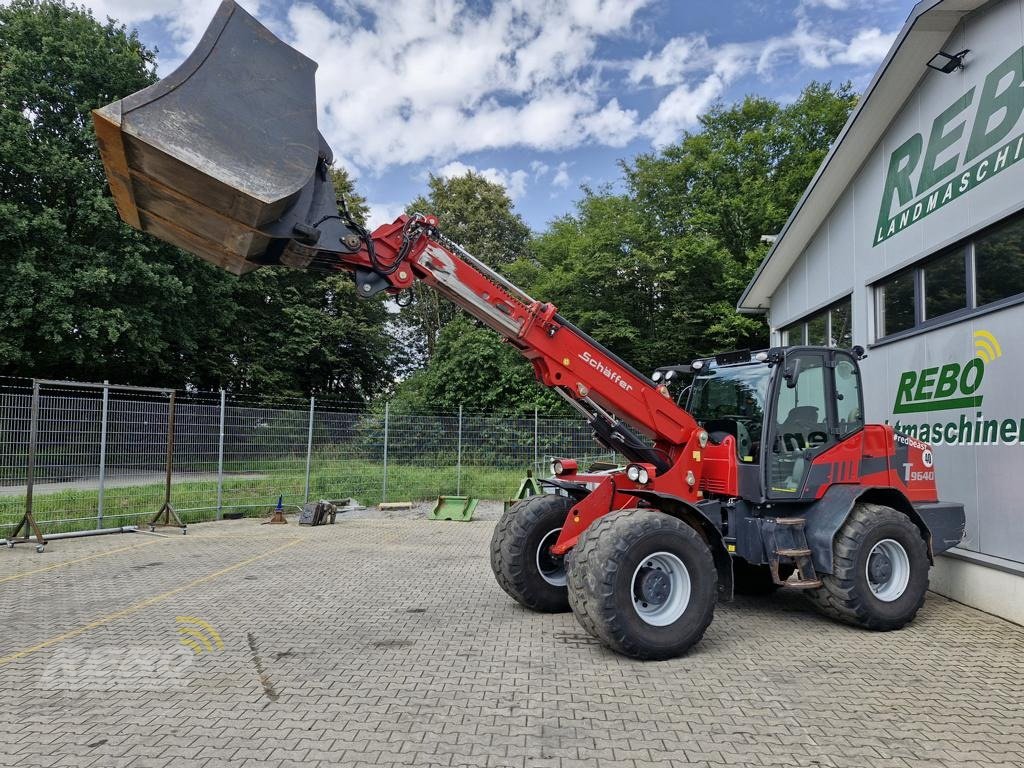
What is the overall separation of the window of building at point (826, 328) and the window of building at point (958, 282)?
→ 3.39 feet

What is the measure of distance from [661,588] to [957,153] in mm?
6281

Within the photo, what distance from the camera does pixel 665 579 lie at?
522 centimetres

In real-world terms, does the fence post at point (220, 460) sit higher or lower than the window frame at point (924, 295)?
lower

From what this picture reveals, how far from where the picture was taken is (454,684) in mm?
4469

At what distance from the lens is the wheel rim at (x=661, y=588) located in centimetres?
512

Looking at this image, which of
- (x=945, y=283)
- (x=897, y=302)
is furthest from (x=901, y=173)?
(x=945, y=283)

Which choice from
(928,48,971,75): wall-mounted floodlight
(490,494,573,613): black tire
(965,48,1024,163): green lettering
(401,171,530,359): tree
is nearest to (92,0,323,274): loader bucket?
(490,494,573,613): black tire

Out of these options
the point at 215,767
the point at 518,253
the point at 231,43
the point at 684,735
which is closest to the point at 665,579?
the point at 684,735

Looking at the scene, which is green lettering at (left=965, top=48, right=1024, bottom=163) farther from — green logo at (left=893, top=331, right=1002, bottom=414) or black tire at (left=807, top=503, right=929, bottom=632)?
black tire at (left=807, top=503, right=929, bottom=632)

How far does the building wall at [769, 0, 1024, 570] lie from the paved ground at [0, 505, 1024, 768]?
1.30 metres

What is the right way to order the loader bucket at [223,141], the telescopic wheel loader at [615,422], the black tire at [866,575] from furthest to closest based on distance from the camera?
the black tire at [866,575] → the telescopic wheel loader at [615,422] → the loader bucket at [223,141]

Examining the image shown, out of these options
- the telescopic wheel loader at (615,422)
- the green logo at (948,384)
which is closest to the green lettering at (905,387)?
the green logo at (948,384)

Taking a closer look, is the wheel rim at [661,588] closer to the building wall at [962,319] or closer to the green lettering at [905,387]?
the building wall at [962,319]
